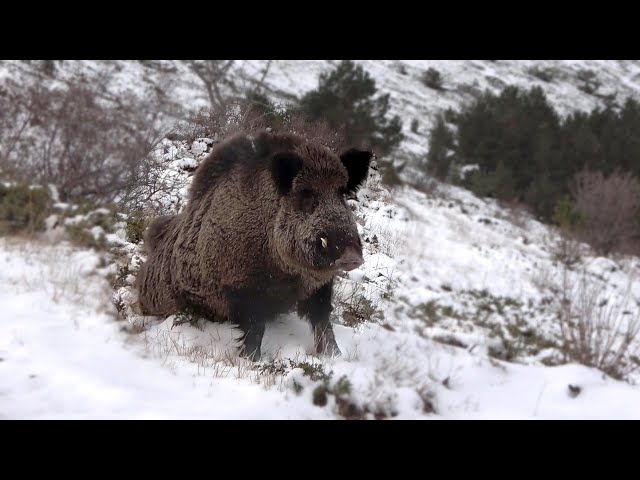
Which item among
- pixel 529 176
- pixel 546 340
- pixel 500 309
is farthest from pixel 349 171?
pixel 529 176

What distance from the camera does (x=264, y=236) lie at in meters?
4.72

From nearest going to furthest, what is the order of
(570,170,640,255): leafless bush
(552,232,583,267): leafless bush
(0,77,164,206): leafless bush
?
(0,77,164,206): leafless bush
(552,232,583,267): leafless bush
(570,170,640,255): leafless bush

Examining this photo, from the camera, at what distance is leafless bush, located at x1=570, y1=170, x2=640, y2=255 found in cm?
1980

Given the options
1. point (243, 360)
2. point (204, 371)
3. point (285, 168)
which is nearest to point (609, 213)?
point (285, 168)

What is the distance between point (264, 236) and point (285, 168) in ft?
2.29

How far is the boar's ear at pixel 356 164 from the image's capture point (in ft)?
15.1

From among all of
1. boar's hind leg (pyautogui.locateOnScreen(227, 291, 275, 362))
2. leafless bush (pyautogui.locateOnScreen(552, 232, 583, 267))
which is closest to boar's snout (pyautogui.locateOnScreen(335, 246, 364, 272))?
boar's hind leg (pyautogui.locateOnScreen(227, 291, 275, 362))

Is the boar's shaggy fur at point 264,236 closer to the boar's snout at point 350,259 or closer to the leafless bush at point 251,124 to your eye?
the boar's snout at point 350,259

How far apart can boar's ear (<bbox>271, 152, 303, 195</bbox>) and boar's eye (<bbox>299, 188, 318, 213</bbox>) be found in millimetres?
147

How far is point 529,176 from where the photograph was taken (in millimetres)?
28031

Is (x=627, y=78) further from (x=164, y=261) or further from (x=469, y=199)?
(x=164, y=261)

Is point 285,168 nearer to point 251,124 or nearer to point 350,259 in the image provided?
point 350,259

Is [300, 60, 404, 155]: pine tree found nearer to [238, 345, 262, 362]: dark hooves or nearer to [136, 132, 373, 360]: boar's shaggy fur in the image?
[136, 132, 373, 360]: boar's shaggy fur

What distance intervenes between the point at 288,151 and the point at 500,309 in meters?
8.63
